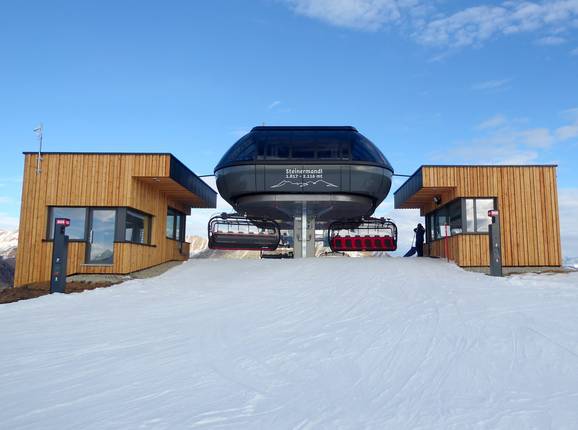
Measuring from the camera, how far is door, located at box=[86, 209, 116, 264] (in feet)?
47.9

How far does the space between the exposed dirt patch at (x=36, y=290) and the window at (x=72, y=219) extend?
1733 millimetres

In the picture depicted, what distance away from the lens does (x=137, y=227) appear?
1575 centimetres

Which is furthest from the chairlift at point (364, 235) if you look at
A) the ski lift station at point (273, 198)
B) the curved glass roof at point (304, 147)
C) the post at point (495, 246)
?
the post at point (495, 246)

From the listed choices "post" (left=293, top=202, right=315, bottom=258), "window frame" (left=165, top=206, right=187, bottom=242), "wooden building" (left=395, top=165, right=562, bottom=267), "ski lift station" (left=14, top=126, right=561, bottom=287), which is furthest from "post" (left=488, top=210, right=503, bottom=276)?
"window frame" (left=165, top=206, right=187, bottom=242)

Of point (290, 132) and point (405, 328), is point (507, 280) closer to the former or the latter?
point (405, 328)

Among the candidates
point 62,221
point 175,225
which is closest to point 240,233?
point 175,225

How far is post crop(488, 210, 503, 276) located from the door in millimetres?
12282

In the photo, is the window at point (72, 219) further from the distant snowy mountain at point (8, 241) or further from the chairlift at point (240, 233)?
the distant snowy mountain at point (8, 241)

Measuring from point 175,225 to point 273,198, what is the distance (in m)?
4.80

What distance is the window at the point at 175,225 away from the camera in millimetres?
19556

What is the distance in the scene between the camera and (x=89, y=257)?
14.6 meters

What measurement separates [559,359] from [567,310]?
3.53 metres

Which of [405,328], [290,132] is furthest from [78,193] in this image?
[405,328]

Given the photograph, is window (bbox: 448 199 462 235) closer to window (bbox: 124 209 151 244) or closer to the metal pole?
the metal pole
